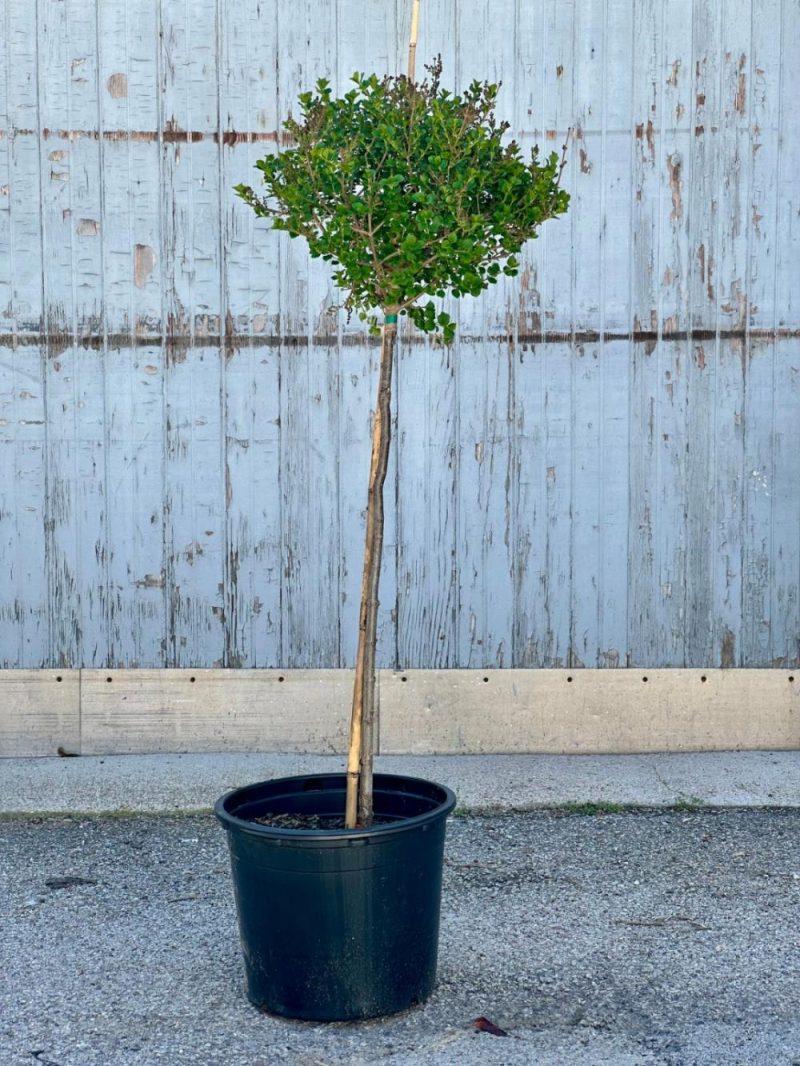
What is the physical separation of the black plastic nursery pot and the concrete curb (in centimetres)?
212

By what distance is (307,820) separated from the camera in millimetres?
4105

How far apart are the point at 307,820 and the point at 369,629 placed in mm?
607

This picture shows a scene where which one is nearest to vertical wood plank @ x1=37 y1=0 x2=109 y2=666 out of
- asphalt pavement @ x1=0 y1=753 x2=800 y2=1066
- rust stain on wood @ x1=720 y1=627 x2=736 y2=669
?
asphalt pavement @ x1=0 y1=753 x2=800 y2=1066

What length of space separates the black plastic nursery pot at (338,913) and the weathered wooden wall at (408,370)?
2804 mm

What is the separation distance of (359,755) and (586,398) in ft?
10.2

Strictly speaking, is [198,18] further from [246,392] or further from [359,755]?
[359,755]

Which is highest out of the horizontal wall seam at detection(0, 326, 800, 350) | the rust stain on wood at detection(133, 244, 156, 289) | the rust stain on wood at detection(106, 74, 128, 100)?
the rust stain on wood at detection(106, 74, 128, 100)

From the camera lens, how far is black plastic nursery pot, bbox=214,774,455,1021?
3.73 metres

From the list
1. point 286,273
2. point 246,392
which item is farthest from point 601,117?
point 246,392

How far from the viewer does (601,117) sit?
6.55m

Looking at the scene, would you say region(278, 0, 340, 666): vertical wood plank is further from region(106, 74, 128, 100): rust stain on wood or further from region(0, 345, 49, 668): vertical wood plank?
region(0, 345, 49, 668): vertical wood plank

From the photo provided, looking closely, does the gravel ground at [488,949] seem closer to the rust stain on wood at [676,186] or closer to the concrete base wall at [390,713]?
the concrete base wall at [390,713]

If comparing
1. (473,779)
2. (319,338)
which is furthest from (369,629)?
(319,338)

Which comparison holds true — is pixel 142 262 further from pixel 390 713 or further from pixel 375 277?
pixel 375 277
